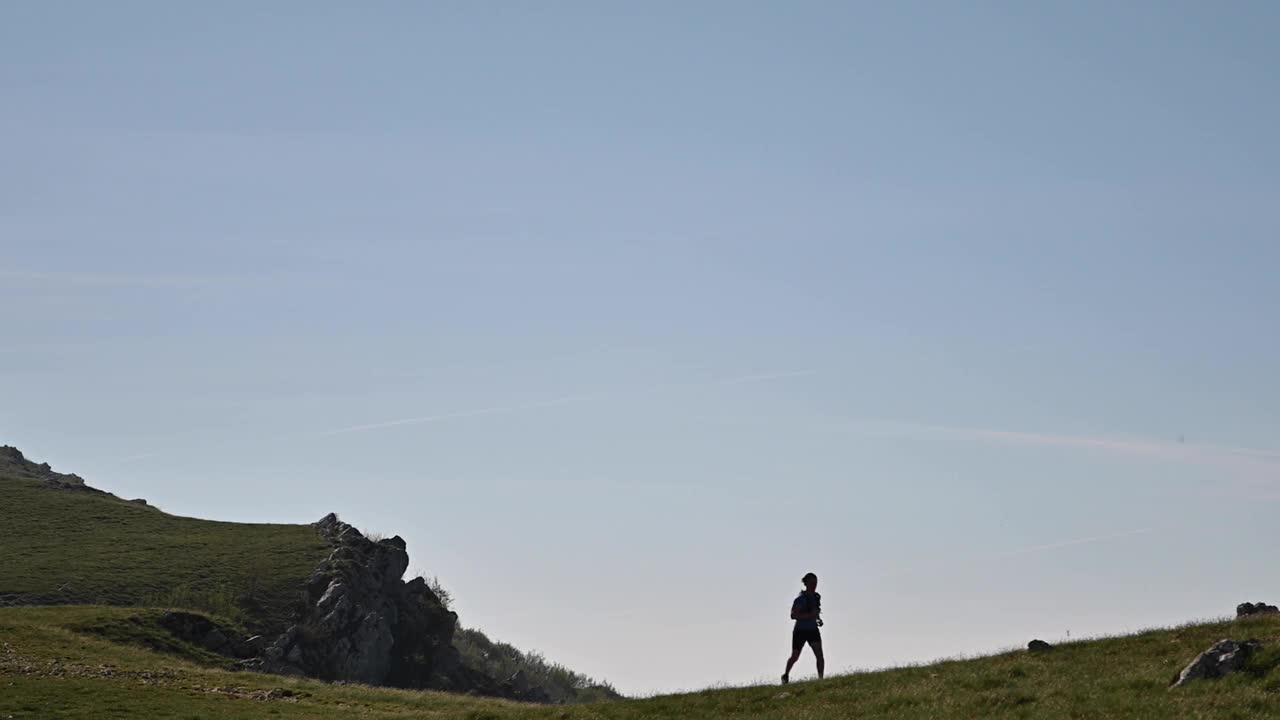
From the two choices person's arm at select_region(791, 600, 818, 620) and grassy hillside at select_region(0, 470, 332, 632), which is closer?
person's arm at select_region(791, 600, 818, 620)

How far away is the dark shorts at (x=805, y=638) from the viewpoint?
35969mm

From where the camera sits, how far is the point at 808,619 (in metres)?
35.8

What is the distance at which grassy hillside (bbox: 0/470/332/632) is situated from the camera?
7738 centimetres

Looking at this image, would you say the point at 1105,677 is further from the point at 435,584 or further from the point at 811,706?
the point at 435,584

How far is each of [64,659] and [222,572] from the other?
3417 centimetres

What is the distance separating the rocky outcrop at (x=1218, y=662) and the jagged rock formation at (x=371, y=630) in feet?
174

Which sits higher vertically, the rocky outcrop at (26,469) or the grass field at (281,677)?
the rocky outcrop at (26,469)

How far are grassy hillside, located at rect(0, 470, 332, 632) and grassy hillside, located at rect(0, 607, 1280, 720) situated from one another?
26026 mm

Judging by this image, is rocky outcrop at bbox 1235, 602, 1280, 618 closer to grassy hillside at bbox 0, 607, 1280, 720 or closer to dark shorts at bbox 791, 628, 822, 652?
grassy hillside at bbox 0, 607, 1280, 720

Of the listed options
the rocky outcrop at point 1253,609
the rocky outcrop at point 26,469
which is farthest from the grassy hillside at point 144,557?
the rocky outcrop at point 1253,609

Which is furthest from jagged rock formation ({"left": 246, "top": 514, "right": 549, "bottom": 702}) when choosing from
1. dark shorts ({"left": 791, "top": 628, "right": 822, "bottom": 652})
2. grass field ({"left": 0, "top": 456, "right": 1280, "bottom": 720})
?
dark shorts ({"left": 791, "top": 628, "right": 822, "bottom": 652})

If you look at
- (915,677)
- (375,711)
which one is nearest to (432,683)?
(375,711)

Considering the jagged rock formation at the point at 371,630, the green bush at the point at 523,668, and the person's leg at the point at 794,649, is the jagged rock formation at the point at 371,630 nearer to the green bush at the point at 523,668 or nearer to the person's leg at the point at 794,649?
the green bush at the point at 523,668

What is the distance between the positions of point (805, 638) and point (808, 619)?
65 centimetres
